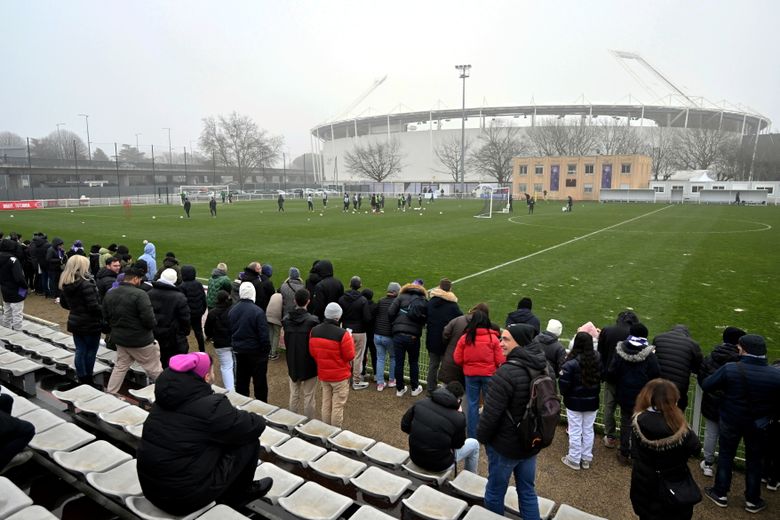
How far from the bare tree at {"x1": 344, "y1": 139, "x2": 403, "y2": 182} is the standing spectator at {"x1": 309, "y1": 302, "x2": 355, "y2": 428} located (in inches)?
3171

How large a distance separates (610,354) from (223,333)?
5068 millimetres

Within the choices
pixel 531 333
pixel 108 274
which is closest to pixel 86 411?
pixel 108 274

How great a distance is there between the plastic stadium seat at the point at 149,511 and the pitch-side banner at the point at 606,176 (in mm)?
71480

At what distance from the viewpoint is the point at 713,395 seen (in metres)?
5.24

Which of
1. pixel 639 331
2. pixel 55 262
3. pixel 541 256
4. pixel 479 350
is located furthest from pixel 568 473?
pixel 541 256

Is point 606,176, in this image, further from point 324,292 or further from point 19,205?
point 19,205

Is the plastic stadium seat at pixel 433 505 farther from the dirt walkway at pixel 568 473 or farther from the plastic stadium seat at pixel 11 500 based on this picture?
the plastic stadium seat at pixel 11 500

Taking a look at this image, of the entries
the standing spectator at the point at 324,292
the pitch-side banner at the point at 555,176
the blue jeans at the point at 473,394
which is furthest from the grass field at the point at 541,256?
the pitch-side banner at the point at 555,176

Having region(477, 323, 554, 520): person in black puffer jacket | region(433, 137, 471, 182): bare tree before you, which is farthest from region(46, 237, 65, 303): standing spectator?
region(433, 137, 471, 182): bare tree

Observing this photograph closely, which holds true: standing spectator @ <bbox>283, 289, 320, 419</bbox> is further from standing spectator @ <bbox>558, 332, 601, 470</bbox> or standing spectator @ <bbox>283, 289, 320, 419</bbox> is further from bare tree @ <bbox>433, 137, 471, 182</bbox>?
bare tree @ <bbox>433, 137, 471, 182</bbox>

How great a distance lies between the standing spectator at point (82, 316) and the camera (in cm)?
649

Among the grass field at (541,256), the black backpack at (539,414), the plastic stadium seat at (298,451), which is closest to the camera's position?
the black backpack at (539,414)

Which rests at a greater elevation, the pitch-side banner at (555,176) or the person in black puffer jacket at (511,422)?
the pitch-side banner at (555,176)

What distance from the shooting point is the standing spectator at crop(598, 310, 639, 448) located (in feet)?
19.1
